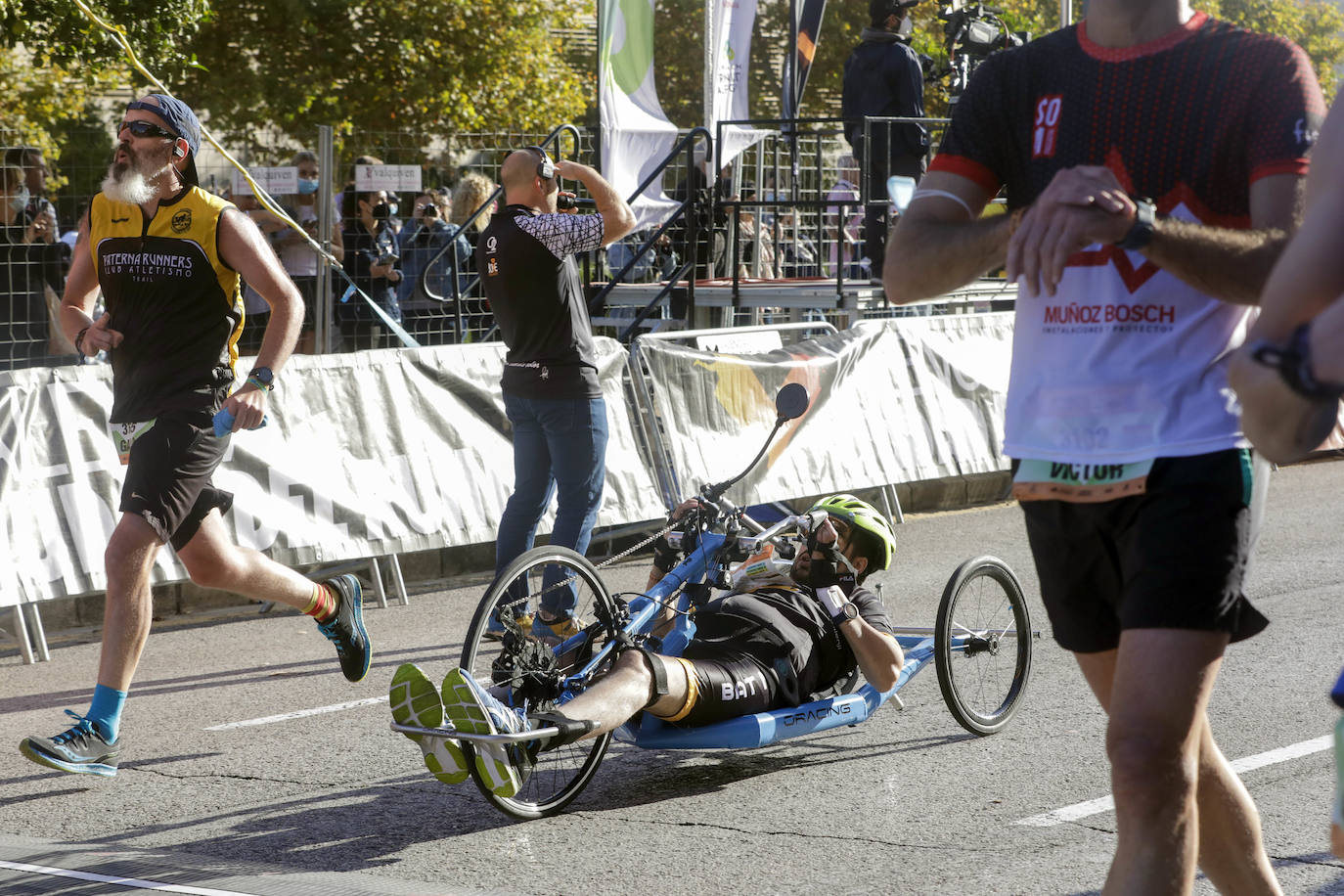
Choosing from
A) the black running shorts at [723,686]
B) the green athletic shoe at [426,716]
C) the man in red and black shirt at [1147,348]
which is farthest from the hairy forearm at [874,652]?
the man in red and black shirt at [1147,348]

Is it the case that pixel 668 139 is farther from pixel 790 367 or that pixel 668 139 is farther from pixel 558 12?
pixel 558 12

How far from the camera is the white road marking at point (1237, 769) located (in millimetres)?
4789

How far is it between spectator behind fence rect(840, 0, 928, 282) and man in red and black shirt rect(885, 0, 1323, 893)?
10.3 metres

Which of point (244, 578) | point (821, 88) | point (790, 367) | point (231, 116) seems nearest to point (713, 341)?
point (790, 367)

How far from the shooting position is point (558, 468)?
744 cm

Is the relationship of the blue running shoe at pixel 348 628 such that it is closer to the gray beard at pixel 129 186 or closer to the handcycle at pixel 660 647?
the handcycle at pixel 660 647

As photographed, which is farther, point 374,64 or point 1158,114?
point 374,64

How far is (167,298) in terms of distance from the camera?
5598mm

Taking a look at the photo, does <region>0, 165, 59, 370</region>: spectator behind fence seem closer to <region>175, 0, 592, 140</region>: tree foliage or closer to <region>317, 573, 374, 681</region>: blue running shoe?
<region>317, 573, 374, 681</region>: blue running shoe

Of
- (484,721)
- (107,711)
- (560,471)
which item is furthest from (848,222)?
(484,721)

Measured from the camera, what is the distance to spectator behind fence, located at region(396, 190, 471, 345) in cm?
1371

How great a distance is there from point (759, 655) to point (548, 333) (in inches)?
101

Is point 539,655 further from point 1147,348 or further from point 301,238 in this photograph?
point 301,238

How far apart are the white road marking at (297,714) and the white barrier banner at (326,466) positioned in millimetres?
1725
